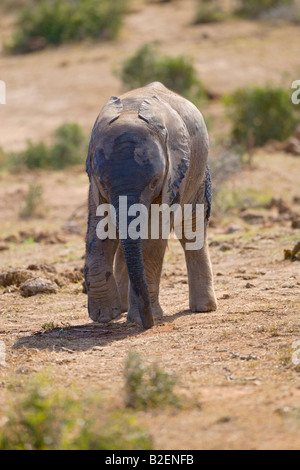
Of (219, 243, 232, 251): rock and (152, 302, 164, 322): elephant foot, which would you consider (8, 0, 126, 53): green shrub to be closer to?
(219, 243, 232, 251): rock

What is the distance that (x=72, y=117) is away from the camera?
57.9 ft

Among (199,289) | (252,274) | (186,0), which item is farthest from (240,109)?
(186,0)

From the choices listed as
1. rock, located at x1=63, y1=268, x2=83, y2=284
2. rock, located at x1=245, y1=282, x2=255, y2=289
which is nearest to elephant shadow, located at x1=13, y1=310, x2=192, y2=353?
rock, located at x1=245, y1=282, x2=255, y2=289

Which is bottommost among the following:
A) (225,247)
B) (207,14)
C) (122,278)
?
(225,247)

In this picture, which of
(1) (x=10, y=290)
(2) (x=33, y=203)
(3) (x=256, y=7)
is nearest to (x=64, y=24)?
(3) (x=256, y=7)

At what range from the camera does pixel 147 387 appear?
417cm

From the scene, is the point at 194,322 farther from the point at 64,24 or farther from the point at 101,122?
the point at 64,24

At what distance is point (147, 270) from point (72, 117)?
39.9ft

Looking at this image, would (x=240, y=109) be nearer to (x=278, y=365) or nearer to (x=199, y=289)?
(x=199, y=289)

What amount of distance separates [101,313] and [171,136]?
1444 mm

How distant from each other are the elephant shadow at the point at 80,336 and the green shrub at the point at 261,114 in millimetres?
9994

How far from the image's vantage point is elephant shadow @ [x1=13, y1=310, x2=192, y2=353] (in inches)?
219

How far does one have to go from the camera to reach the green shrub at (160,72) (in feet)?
57.6

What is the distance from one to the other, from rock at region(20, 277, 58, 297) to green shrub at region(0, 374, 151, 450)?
3.40 meters
